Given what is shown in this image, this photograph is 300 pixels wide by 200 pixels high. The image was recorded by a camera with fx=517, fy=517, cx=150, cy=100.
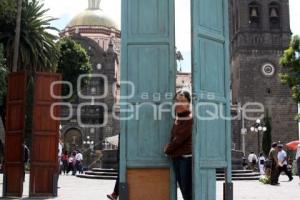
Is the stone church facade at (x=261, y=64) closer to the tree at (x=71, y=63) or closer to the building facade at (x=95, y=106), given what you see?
the building facade at (x=95, y=106)

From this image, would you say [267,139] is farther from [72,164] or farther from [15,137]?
[15,137]

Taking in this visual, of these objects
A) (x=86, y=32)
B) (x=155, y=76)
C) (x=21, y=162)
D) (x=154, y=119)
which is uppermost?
(x=86, y=32)

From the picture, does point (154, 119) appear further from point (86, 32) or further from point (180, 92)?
point (86, 32)

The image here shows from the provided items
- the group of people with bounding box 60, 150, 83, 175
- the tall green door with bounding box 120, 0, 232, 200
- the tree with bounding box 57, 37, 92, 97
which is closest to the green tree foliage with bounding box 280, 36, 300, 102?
the group of people with bounding box 60, 150, 83, 175

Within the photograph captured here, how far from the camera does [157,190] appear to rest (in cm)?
673

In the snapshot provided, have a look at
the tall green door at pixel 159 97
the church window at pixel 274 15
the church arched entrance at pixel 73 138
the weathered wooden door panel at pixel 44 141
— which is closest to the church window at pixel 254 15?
the church window at pixel 274 15

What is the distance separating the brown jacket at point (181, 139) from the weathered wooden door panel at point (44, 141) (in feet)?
13.7

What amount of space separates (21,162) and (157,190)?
421 cm

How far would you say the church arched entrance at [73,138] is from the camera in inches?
2095

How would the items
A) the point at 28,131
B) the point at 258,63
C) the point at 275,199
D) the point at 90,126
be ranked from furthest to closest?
1. the point at 90,126
2. the point at 258,63
3. the point at 28,131
4. the point at 275,199

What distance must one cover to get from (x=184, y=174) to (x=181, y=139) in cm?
45

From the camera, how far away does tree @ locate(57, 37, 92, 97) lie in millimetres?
37031

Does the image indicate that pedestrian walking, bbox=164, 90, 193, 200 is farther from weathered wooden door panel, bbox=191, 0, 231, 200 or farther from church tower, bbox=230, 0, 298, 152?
church tower, bbox=230, 0, 298, 152

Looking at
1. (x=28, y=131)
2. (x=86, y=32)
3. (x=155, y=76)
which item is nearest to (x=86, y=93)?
(x=86, y=32)
